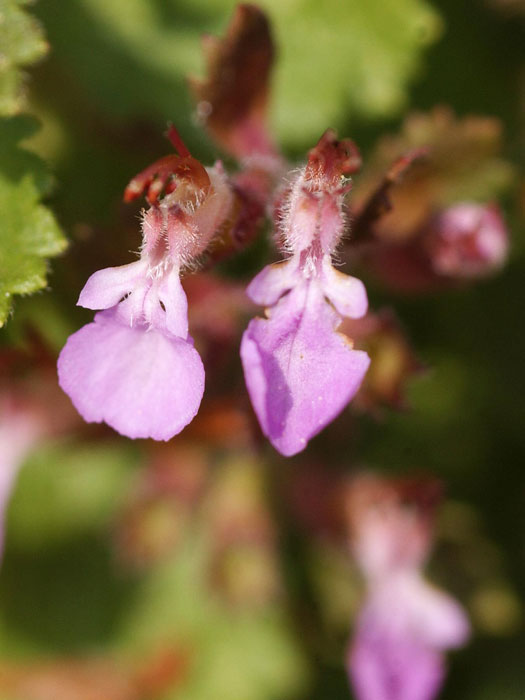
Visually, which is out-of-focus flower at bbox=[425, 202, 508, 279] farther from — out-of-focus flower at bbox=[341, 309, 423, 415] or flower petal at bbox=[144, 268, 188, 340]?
flower petal at bbox=[144, 268, 188, 340]

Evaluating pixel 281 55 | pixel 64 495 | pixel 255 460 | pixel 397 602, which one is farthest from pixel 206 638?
pixel 281 55

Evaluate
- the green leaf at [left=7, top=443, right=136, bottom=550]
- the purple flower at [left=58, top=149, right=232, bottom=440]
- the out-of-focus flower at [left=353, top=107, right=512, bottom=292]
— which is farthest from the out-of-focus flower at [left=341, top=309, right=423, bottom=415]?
the green leaf at [left=7, top=443, right=136, bottom=550]

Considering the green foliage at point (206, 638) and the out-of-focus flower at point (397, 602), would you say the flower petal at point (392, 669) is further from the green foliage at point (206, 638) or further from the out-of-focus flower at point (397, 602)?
the green foliage at point (206, 638)

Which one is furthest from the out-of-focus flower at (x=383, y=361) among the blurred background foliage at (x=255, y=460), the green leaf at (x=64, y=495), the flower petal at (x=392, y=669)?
the green leaf at (x=64, y=495)

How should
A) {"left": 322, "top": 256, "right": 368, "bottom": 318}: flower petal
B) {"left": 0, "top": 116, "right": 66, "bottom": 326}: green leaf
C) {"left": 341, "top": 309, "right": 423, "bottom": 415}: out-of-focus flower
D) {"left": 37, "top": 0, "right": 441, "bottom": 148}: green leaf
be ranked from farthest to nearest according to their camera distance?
1. {"left": 37, "top": 0, "right": 441, "bottom": 148}: green leaf
2. {"left": 341, "top": 309, "right": 423, "bottom": 415}: out-of-focus flower
3. {"left": 0, "top": 116, "right": 66, "bottom": 326}: green leaf
4. {"left": 322, "top": 256, "right": 368, "bottom": 318}: flower petal

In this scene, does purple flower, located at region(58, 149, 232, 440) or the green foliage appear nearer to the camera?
purple flower, located at region(58, 149, 232, 440)

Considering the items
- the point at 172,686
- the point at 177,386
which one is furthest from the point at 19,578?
the point at 177,386

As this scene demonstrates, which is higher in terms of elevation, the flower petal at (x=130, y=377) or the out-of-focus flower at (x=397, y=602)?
the flower petal at (x=130, y=377)
